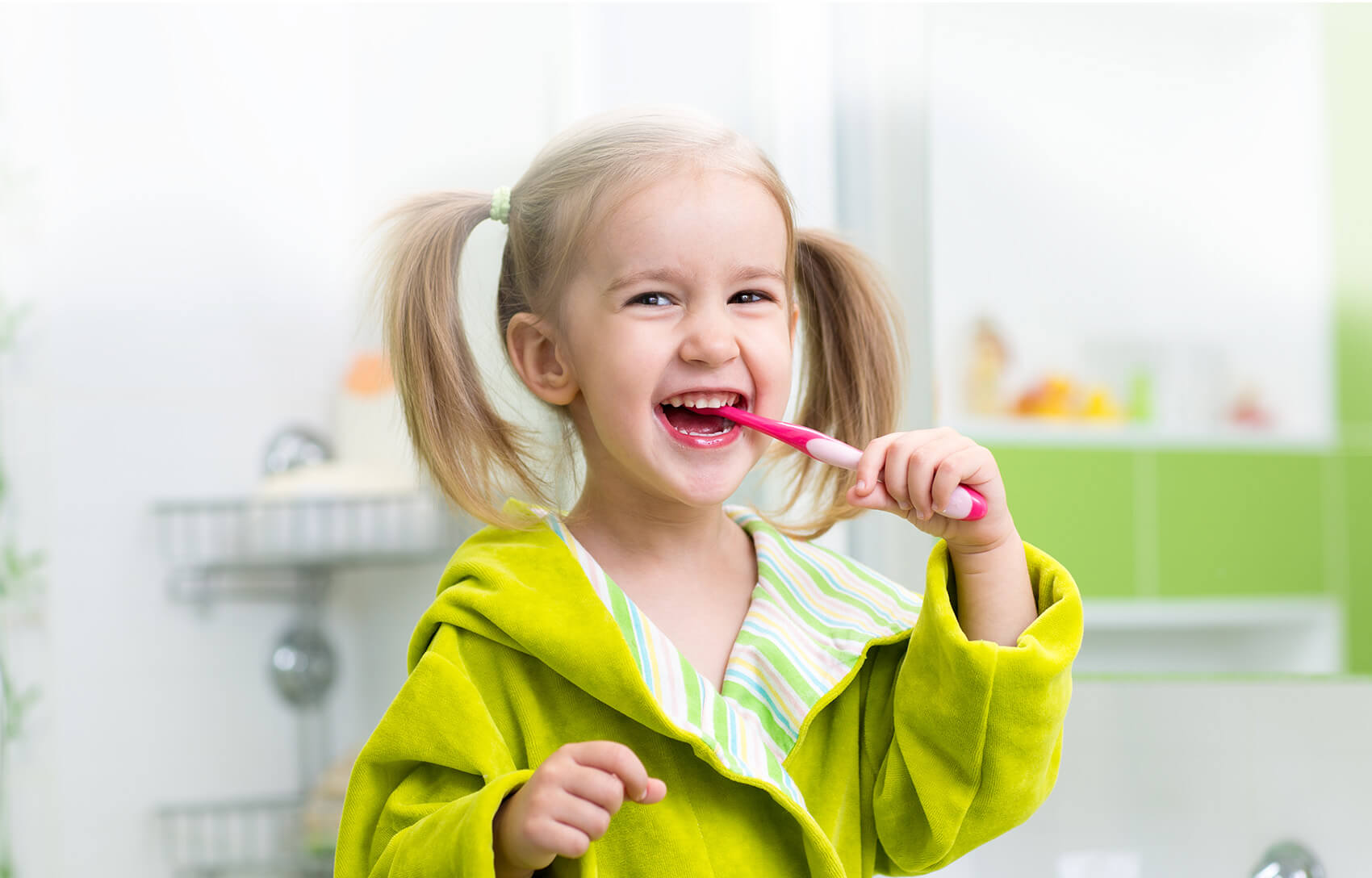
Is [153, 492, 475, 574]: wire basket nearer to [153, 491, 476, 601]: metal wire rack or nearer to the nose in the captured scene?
[153, 491, 476, 601]: metal wire rack

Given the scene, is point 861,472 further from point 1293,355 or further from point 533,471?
point 1293,355

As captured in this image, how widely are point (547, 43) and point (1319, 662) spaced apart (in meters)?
0.92

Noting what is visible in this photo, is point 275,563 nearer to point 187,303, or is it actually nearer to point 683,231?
point 187,303

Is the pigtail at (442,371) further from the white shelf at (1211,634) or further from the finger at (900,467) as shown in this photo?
the white shelf at (1211,634)

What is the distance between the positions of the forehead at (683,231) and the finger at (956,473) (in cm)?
14

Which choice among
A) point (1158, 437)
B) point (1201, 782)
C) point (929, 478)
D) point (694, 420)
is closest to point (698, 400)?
point (694, 420)

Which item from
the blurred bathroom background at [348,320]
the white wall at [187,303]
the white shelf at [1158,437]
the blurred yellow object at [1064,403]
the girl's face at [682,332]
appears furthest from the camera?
the blurred yellow object at [1064,403]

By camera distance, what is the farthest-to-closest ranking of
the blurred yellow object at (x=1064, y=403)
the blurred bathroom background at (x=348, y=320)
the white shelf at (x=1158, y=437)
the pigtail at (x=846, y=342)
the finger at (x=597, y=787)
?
the blurred yellow object at (x=1064, y=403) < the white shelf at (x=1158, y=437) < the blurred bathroom background at (x=348, y=320) < the pigtail at (x=846, y=342) < the finger at (x=597, y=787)

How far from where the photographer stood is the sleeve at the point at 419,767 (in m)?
0.56

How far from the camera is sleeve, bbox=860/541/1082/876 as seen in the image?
56 cm

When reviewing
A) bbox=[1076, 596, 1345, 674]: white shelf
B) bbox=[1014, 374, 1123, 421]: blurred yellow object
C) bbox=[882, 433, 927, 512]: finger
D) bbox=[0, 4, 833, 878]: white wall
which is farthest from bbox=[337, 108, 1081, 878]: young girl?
bbox=[1014, 374, 1123, 421]: blurred yellow object

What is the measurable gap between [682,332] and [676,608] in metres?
0.15

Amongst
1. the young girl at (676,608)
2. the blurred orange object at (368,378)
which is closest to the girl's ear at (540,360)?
the young girl at (676,608)

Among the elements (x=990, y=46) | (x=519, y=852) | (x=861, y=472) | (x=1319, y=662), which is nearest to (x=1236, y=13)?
(x=990, y=46)
